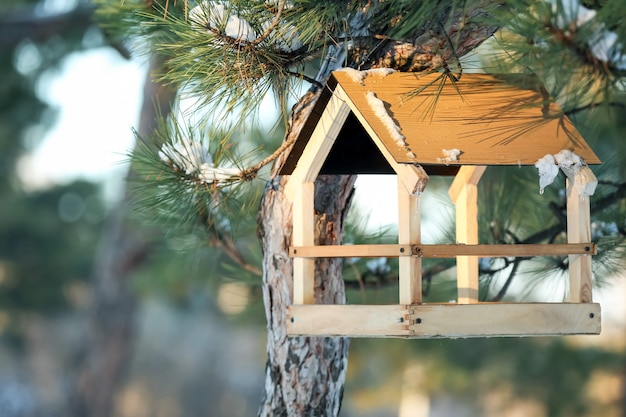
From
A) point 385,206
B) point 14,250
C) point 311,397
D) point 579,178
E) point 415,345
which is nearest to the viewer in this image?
point 579,178

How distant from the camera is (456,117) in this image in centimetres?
112

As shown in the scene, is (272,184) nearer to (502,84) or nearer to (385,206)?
(502,84)

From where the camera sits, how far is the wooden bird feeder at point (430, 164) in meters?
1.05

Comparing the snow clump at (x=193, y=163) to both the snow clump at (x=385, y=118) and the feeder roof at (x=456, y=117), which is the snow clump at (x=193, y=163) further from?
the snow clump at (x=385, y=118)

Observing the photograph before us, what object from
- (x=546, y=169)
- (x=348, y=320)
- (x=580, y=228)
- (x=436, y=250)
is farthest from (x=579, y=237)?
(x=348, y=320)

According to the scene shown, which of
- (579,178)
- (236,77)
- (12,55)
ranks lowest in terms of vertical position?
(579,178)

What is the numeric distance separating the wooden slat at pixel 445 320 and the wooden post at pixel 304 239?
44 millimetres

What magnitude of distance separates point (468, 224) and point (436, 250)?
26cm

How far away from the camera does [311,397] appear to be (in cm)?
125

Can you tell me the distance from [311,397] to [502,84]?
0.53 metres

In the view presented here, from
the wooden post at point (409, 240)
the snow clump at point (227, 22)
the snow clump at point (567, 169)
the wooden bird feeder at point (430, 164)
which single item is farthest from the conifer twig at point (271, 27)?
the snow clump at point (567, 169)

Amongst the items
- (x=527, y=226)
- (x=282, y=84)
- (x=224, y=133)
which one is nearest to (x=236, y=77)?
(x=282, y=84)

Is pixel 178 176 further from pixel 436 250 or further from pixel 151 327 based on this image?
pixel 151 327

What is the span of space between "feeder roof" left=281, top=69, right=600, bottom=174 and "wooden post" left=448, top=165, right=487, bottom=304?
6.4 inches
